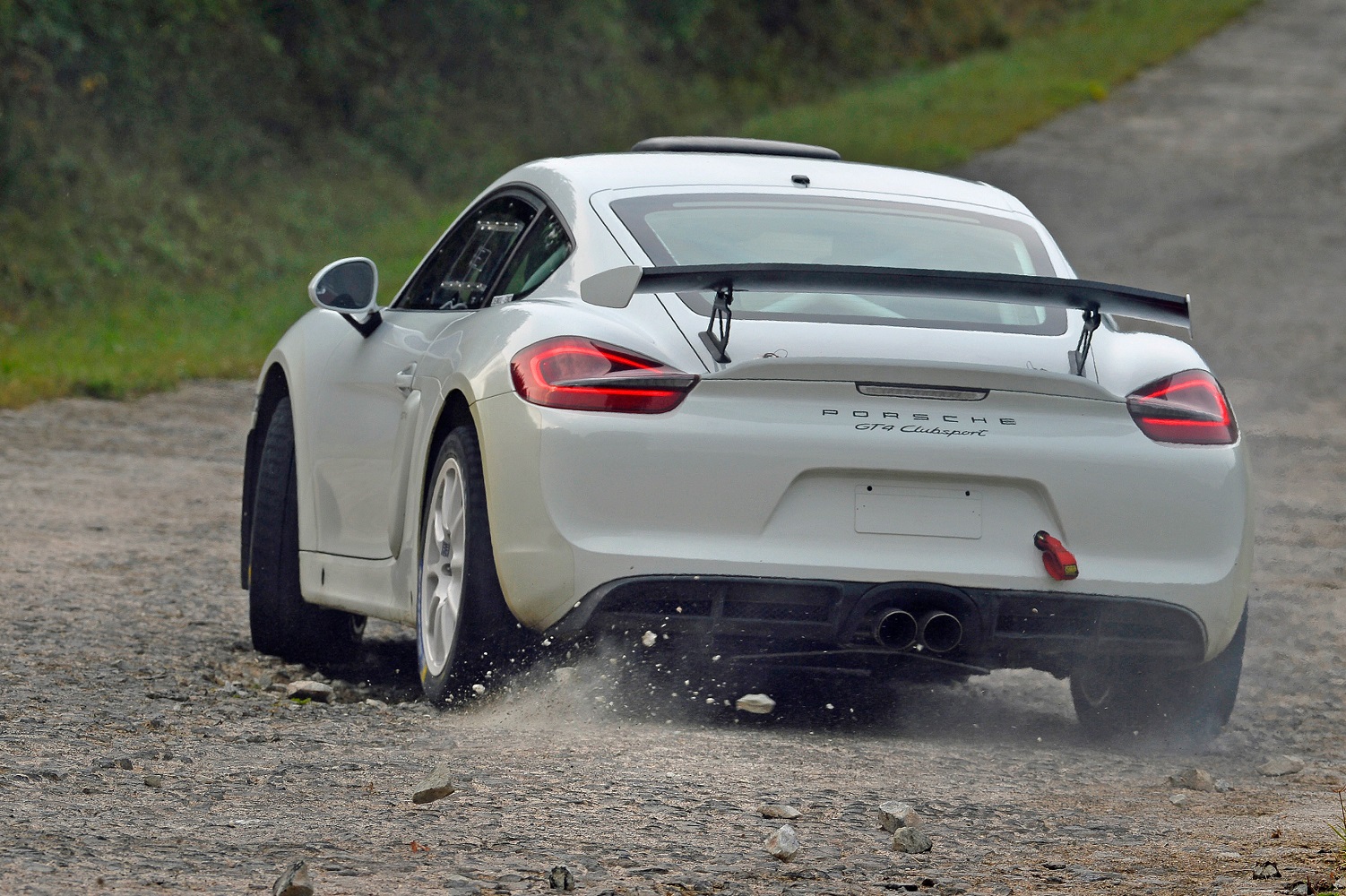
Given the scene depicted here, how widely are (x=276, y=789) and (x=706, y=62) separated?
93.5ft

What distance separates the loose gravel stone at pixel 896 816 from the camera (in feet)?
12.7

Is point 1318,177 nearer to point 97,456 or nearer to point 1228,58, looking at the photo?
point 1228,58

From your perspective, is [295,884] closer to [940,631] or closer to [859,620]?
[859,620]

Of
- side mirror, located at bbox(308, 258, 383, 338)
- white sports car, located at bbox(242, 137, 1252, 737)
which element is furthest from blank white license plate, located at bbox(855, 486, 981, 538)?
side mirror, located at bbox(308, 258, 383, 338)

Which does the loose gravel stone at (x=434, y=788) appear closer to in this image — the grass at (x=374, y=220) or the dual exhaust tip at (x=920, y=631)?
the dual exhaust tip at (x=920, y=631)

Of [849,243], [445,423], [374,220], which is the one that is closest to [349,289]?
[445,423]

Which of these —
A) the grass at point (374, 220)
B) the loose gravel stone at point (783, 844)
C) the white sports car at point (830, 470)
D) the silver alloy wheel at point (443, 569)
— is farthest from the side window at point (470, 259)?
the grass at point (374, 220)

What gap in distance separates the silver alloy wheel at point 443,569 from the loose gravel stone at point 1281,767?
1.97 meters

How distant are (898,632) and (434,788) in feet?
4.08

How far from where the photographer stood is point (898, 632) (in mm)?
4656

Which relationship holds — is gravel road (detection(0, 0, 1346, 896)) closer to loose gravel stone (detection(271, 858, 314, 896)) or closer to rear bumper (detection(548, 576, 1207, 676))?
loose gravel stone (detection(271, 858, 314, 896))

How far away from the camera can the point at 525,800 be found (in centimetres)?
394

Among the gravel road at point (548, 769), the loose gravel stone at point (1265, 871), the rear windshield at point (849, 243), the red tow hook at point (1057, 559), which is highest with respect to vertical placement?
the rear windshield at point (849, 243)

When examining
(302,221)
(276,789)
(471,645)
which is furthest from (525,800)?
(302,221)
